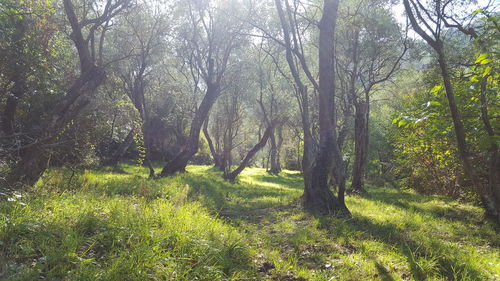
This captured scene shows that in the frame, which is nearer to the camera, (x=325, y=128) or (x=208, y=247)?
(x=208, y=247)

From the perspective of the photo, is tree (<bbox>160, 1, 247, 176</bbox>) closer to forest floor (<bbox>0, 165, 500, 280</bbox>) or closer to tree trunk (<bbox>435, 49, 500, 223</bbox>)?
forest floor (<bbox>0, 165, 500, 280</bbox>)


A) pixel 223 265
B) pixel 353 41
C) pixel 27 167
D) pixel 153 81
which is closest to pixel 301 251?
pixel 223 265

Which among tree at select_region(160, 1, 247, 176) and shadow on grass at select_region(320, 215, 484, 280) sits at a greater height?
tree at select_region(160, 1, 247, 176)

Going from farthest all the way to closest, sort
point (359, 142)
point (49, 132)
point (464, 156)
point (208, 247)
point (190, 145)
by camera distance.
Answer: point (190, 145) → point (359, 142) → point (49, 132) → point (464, 156) → point (208, 247)

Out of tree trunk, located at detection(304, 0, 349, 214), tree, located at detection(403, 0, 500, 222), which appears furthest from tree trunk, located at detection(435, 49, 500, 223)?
tree trunk, located at detection(304, 0, 349, 214)

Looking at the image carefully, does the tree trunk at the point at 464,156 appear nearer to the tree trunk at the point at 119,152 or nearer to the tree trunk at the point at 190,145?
the tree trunk at the point at 190,145

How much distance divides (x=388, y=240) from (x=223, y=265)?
4023 mm

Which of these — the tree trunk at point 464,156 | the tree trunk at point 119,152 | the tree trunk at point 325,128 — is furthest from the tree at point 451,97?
the tree trunk at point 119,152

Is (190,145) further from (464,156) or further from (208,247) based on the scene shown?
(464,156)

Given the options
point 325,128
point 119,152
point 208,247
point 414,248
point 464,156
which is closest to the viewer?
point 208,247

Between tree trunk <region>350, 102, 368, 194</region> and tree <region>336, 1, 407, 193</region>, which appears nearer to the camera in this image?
tree <region>336, 1, 407, 193</region>

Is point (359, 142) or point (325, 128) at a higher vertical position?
point (359, 142)

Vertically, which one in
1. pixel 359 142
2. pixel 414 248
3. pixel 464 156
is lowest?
pixel 414 248

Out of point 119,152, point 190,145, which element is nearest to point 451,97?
point 190,145
